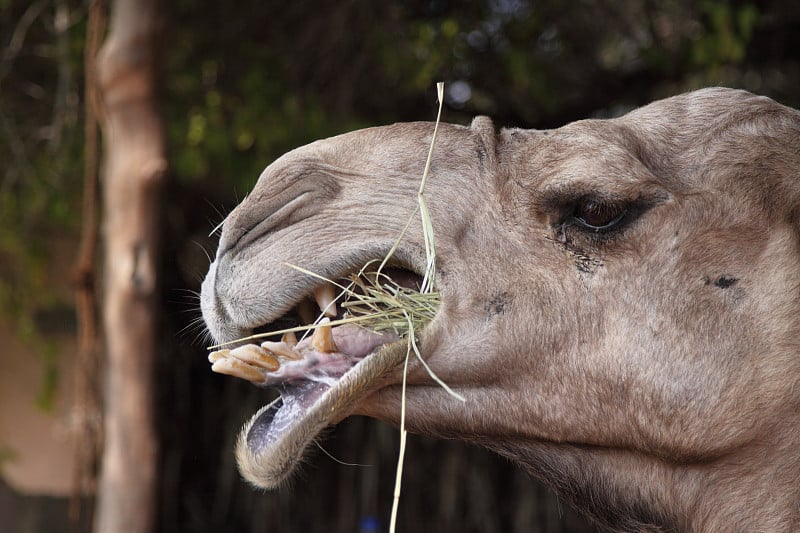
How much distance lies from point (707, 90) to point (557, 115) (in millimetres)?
4616

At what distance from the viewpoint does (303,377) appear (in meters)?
2.00

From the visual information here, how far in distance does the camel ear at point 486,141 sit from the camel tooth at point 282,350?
2.03 feet

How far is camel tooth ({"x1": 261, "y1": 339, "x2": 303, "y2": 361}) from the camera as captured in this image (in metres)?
2.01

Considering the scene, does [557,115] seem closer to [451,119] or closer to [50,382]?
[451,119]

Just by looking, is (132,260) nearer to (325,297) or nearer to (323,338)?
(325,297)

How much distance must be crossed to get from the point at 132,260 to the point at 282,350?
2574mm

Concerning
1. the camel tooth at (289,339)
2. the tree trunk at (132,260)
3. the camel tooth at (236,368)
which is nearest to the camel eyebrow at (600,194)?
the camel tooth at (289,339)

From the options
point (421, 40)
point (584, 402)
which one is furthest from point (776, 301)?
point (421, 40)

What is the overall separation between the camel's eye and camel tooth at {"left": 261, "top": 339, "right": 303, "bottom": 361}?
0.67 meters

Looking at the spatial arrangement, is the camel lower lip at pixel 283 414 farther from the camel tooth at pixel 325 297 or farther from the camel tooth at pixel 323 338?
the camel tooth at pixel 325 297

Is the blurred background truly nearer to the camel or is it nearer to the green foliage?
the green foliage

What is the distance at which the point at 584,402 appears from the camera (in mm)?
2182

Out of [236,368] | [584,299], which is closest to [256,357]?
[236,368]

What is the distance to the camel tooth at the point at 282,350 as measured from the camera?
6.59 feet
